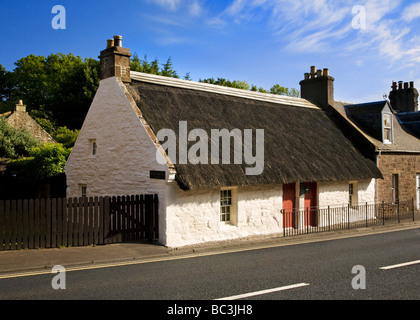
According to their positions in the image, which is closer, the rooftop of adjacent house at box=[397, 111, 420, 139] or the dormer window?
the dormer window

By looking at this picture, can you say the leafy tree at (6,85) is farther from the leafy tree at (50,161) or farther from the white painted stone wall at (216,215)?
the white painted stone wall at (216,215)

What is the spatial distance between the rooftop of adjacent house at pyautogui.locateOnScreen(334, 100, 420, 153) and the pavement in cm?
1072

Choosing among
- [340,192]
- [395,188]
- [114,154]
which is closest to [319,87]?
[395,188]

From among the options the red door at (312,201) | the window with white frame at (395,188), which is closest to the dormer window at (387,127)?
the window with white frame at (395,188)

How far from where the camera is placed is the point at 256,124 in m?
17.8

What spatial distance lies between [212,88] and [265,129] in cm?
334

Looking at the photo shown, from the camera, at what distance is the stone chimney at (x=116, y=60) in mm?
14914

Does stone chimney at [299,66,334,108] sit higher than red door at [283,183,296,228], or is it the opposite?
stone chimney at [299,66,334,108]

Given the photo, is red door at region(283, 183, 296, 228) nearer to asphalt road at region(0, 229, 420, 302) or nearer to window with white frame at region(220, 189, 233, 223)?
window with white frame at region(220, 189, 233, 223)

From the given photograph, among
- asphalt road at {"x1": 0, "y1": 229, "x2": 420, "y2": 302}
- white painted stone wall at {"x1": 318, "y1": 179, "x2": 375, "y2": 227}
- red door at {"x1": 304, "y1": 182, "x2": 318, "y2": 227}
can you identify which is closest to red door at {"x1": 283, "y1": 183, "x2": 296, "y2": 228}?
red door at {"x1": 304, "y1": 182, "x2": 318, "y2": 227}

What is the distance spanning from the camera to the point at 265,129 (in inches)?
703

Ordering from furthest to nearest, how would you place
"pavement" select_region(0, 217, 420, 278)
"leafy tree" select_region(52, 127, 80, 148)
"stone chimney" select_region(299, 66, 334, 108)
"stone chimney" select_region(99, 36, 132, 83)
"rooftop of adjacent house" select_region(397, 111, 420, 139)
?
"leafy tree" select_region(52, 127, 80, 148), "rooftop of adjacent house" select_region(397, 111, 420, 139), "stone chimney" select_region(299, 66, 334, 108), "stone chimney" select_region(99, 36, 132, 83), "pavement" select_region(0, 217, 420, 278)

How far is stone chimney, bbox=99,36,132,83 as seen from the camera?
14914 millimetres
